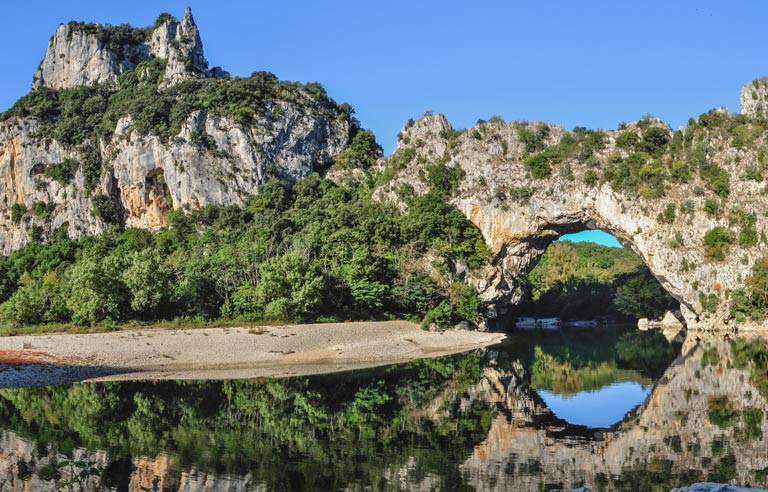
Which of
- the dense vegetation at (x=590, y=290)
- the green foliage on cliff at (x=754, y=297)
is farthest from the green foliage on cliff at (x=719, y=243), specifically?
the dense vegetation at (x=590, y=290)

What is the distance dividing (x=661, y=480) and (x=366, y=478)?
6.67 metres

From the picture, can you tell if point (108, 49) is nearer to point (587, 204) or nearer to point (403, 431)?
point (587, 204)

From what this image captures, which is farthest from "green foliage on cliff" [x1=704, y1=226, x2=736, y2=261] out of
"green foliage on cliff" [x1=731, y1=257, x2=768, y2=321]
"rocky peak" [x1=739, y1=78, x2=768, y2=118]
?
"rocky peak" [x1=739, y1=78, x2=768, y2=118]

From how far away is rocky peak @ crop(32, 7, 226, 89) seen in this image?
104812 millimetres

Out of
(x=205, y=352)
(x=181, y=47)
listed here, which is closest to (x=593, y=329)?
(x=205, y=352)

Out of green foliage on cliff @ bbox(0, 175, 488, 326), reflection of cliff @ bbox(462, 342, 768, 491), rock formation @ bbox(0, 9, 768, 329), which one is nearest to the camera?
reflection of cliff @ bbox(462, 342, 768, 491)

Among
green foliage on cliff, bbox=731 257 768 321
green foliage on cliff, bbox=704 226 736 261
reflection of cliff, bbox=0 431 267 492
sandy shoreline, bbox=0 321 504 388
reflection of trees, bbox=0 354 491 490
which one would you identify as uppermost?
green foliage on cliff, bbox=704 226 736 261

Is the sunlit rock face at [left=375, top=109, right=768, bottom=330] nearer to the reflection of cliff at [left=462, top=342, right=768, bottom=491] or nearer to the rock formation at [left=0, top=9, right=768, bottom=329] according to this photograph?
the rock formation at [left=0, top=9, right=768, bottom=329]

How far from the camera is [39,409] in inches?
1019

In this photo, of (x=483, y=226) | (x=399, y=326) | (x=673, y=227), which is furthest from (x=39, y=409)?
(x=673, y=227)

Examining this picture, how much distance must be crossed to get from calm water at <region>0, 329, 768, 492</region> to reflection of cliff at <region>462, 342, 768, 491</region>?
0.06m

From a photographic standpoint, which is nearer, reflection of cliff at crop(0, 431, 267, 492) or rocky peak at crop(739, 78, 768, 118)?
reflection of cliff at crop(0, 431, 267, 492)

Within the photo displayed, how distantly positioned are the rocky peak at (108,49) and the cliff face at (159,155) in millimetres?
462

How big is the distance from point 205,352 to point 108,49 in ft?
280
